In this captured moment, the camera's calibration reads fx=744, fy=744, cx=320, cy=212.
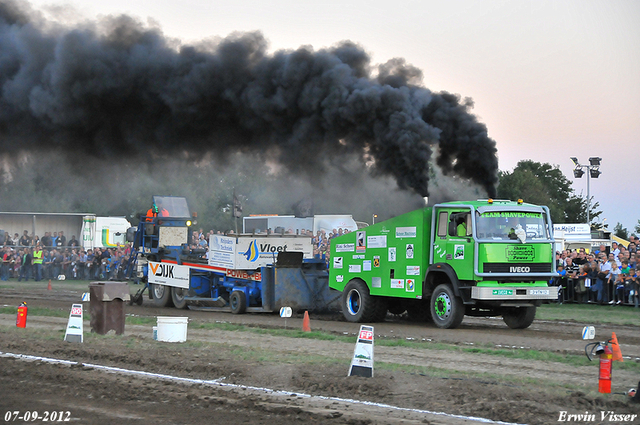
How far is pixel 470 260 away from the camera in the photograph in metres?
15.1

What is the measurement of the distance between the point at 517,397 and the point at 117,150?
57.5 ft

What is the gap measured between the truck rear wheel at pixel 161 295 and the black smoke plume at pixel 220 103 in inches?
162

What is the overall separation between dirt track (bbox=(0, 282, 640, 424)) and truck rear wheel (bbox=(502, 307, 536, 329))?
1675mm

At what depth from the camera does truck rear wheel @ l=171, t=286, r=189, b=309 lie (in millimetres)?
21944

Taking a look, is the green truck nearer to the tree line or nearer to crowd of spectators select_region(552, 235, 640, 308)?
the tree line

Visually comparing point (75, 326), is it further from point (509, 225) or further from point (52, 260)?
point (52, 260)

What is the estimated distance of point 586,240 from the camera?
38.8 m

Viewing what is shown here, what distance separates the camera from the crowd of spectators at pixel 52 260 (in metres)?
36.8

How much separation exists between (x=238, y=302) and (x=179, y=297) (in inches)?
129

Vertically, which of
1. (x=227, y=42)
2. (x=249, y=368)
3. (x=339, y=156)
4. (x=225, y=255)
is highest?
(x=227, y=42)

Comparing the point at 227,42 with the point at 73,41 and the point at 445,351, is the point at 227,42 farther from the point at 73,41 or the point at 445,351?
the point at 445,351

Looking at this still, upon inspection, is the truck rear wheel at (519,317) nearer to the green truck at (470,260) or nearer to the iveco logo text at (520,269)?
the green truck at (470,260)

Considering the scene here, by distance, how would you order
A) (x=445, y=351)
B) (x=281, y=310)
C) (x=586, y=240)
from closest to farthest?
(x=445, y=351)
(x=281, y=310)
(x=586, y=240)

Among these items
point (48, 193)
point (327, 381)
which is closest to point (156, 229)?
point (327, 381)
